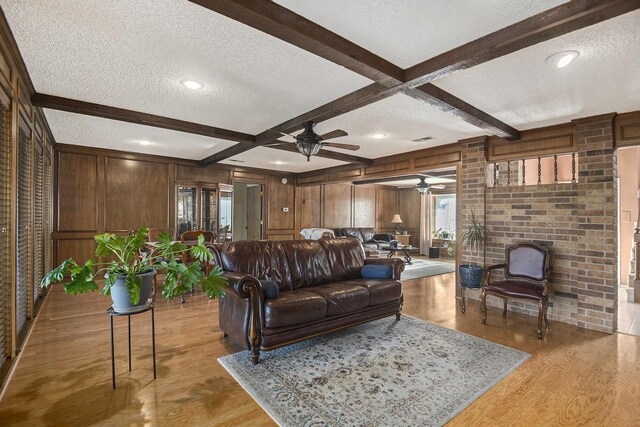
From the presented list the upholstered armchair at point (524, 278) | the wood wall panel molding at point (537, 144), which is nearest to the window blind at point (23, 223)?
the upholstered armchair at point (524, 278)

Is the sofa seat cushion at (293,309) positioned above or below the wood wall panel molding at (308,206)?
Answer: below

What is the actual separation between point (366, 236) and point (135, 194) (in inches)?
227

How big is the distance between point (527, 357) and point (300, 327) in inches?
79.3

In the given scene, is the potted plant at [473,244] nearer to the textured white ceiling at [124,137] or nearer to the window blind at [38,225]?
the textured white ceiling at [124,137]

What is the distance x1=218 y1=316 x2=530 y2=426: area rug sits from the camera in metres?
2.04

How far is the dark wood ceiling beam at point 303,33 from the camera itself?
5.58 feet

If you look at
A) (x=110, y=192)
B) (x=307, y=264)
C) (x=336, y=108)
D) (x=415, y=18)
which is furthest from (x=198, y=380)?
(x=110, y=192)

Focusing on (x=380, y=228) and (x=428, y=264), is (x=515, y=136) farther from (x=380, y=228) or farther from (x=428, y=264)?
(x=380, y=228)

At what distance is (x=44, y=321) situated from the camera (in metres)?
3.64

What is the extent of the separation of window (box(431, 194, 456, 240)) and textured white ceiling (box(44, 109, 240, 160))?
24.0 feet

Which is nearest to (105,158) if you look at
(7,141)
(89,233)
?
(89,233)

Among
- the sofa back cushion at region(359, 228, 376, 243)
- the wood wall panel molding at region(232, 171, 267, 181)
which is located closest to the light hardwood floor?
the wood wall panel molding at region(232, 171, 267, 181)

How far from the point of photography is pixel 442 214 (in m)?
10.6

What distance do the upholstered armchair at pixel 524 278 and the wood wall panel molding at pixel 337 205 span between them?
5.89 meters
